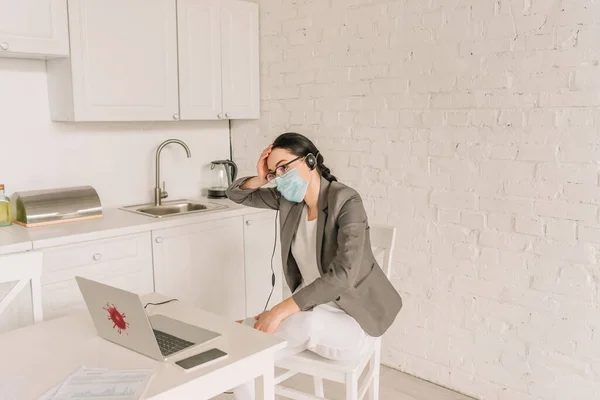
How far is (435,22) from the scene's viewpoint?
2586 millimetres

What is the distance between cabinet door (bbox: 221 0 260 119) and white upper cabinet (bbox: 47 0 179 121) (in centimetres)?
35

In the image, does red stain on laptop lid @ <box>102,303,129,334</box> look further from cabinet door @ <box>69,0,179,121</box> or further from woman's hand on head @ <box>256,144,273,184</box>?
cabinet door @ <box>69,0,179,121</box>

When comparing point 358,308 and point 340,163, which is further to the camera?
point 340,163

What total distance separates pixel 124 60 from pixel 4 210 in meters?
0.93

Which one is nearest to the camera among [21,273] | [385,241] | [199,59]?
[21,273]

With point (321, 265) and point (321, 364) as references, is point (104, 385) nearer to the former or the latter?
point (321, 364)

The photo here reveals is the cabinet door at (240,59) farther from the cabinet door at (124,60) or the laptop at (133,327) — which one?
the laptop at (133,327)

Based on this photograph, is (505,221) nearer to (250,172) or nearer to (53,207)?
(250,172)

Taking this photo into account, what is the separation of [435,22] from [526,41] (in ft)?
1.46

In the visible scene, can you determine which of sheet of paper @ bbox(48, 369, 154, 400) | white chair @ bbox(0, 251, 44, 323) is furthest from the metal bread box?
sheet of paper @ bbox(48, 369, 154, 400)

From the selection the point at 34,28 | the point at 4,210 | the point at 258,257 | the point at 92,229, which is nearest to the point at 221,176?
the point at 258,257

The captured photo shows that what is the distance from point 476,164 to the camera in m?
2.53

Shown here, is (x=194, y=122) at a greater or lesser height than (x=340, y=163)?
greater

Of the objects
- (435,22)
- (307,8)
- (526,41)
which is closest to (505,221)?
(526,41)
